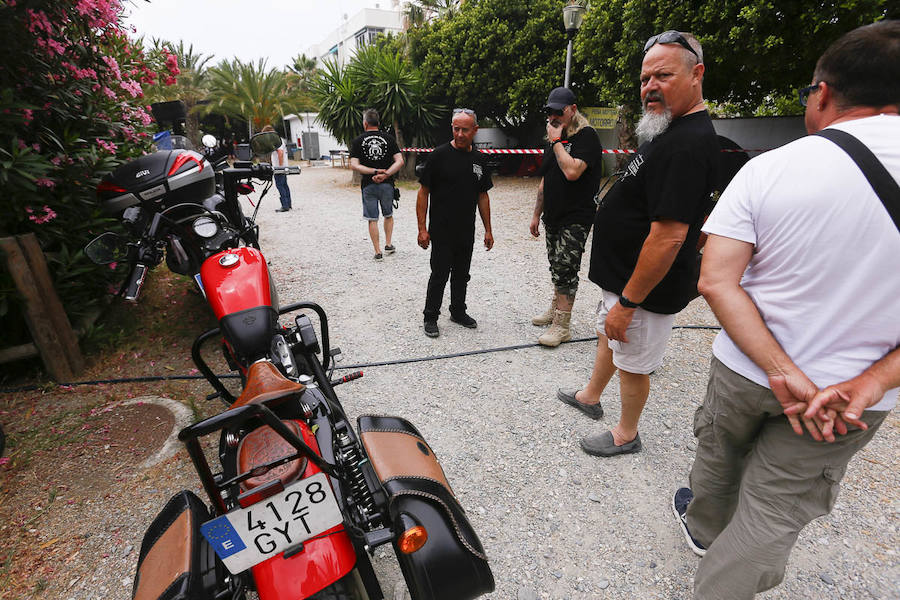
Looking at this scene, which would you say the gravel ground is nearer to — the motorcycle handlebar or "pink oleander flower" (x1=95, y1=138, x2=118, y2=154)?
the motorcycle handlebar

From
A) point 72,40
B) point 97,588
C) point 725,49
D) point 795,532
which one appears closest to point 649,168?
point 795,532

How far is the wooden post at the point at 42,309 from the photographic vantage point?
2.87 meters

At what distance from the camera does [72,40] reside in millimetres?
3078

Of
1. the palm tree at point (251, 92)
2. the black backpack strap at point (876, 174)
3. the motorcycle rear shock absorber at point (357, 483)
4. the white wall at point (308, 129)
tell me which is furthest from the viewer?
the white wall at point (308, 129)

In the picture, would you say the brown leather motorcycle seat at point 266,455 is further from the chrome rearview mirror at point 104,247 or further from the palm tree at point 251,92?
the palm tree at point 251,92

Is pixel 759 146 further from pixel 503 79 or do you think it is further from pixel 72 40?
pixel 72 40

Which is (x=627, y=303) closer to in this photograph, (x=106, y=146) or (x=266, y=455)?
(x=266, y=455)

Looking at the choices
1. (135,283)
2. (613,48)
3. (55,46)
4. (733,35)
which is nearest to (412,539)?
(135,283)

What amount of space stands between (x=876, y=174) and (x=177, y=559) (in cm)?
213

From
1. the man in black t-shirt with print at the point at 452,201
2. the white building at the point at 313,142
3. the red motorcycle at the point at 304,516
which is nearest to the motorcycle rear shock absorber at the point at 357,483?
the red motorcycle at the point at 304,516

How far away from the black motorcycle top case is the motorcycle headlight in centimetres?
20

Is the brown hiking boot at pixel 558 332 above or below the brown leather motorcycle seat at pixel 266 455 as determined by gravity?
below

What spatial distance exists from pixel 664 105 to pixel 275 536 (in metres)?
2.25

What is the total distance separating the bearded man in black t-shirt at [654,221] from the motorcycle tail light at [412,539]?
1.36 metres
